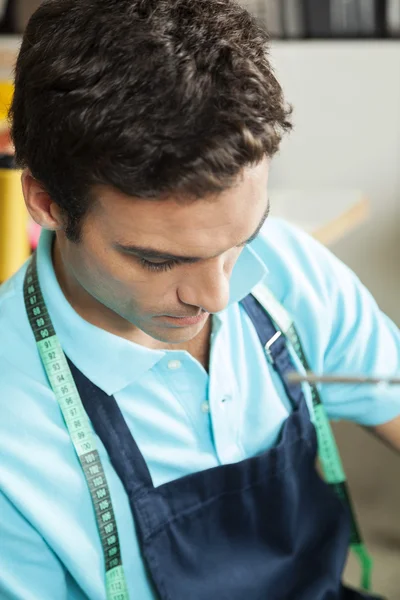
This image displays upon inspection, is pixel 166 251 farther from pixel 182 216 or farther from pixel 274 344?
pixel 274 344

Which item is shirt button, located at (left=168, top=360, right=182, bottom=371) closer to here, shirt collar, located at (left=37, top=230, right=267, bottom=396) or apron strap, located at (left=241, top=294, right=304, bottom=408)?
shirt collar, located at (left=37, top=230, right=267, bottom=396)

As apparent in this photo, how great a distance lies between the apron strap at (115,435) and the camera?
954 mm

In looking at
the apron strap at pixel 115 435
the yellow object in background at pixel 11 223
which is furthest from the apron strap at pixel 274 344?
the yellow object in background at pixel 11 223

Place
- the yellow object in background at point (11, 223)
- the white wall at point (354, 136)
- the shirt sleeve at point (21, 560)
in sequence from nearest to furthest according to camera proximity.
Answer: the shirt sleeve at point (21, 560), the yellow object in background at point (11, 223), the white wall at point (354, 136)

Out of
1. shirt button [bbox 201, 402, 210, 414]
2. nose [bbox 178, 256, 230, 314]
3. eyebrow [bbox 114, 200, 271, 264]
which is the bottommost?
shirt button [bbox 201, 402, 210, 414]

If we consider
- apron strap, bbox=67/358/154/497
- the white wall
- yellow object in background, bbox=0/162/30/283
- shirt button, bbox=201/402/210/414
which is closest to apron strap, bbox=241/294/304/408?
shirt button, bbox=201/402/210/414

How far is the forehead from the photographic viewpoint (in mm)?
794

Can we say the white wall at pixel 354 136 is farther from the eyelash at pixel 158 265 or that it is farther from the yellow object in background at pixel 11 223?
the eyelash at pixel 158 265

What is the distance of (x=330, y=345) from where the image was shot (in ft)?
3.82

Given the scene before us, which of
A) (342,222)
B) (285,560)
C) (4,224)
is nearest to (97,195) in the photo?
(285,560)

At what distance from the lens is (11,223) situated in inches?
56.2

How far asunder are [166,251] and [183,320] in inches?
4.6

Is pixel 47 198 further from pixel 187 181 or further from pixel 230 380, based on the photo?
pixel 230 380

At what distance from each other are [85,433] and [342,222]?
0.98 meters
